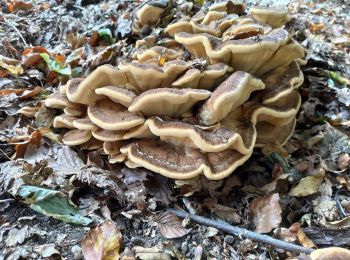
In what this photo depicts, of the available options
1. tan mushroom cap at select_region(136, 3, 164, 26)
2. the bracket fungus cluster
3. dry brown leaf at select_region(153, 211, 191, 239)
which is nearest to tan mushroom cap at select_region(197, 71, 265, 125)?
the bracket fungus cluster

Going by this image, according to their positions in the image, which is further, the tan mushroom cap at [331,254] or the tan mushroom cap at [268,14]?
the tan mushroom cap at [268,14]

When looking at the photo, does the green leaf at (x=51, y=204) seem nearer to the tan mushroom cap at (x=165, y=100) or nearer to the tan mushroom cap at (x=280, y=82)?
the tan mushroom cap at (x=165, y=100)

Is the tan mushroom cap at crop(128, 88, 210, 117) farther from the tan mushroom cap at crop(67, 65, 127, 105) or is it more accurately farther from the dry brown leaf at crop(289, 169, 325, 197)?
the dry brown leaf at crop(289, 169, 325, 197)

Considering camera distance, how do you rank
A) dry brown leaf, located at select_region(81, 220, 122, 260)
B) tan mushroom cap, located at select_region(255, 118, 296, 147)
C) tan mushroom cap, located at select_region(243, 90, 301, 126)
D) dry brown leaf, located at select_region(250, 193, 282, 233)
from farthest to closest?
tan mushroom cap, located at select_region(255, 118, 296, 147)
tan mushroom cap, located at select_region(243, 90, 301, 126)
dry brown leaf, located at select_region(250, 193, 282, 233)
dry brown leaf, located at select_region(81, 220, 122, 260)

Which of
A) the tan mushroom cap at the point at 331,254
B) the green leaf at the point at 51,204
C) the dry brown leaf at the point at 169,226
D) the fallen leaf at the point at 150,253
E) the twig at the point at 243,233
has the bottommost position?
the twig at the point at 243,233

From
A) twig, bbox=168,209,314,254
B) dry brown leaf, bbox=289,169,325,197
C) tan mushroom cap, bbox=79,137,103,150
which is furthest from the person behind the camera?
dry brown leaf, bbox=289,169,325,197

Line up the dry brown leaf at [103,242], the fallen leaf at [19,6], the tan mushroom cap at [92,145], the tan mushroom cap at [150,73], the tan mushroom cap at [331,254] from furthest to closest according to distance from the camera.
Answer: the fallen leaf at [19,6], the tan mushroom cap at [92,145], the tan mushroom cap at [150,73], the dry brown leaf at [103,242], the tan mushroom cap at [331,254]

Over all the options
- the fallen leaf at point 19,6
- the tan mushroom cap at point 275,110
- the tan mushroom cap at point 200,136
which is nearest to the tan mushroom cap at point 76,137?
the tan mushroom cap at point 200,136
